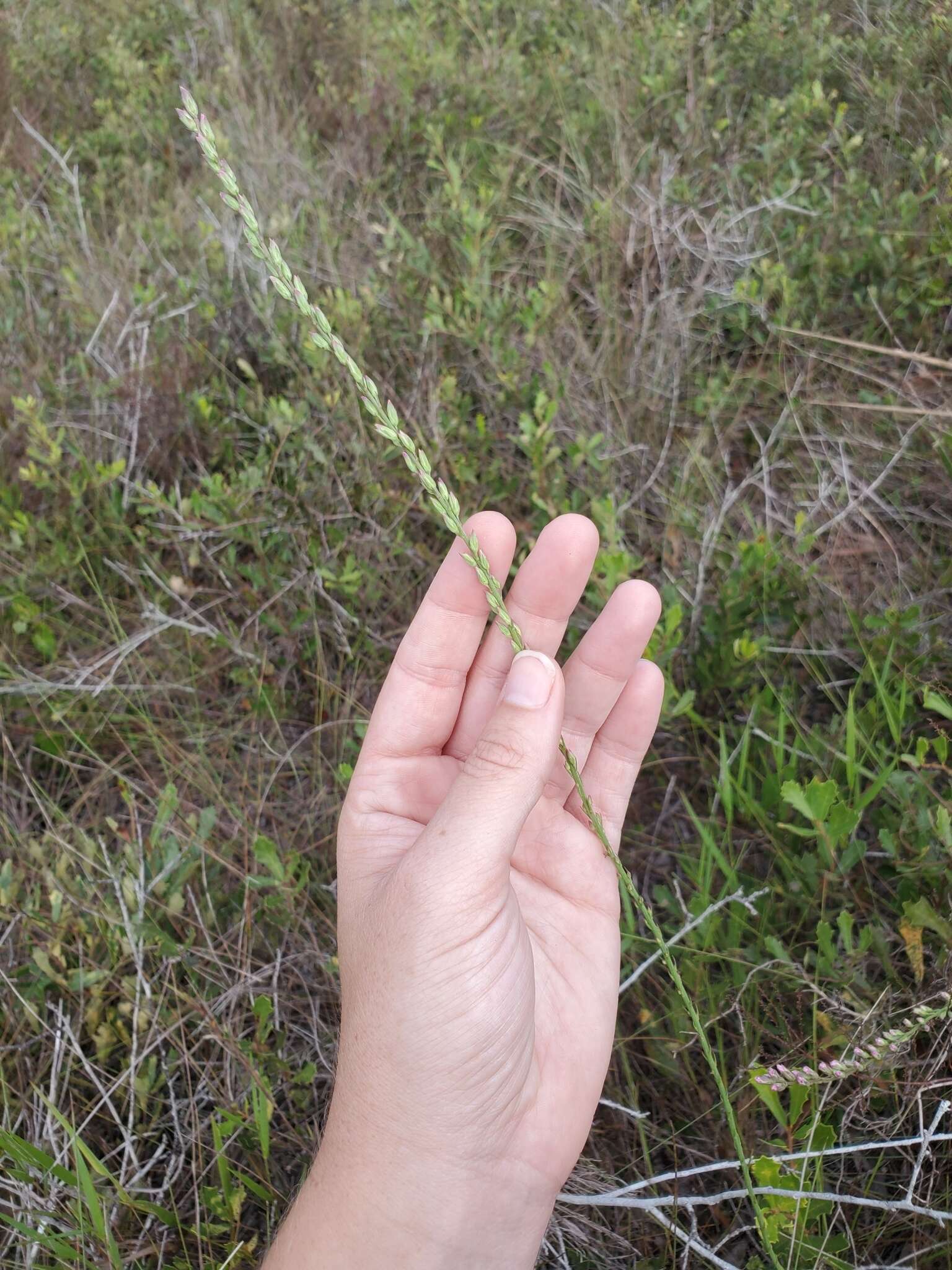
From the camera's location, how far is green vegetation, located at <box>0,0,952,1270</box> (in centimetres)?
160

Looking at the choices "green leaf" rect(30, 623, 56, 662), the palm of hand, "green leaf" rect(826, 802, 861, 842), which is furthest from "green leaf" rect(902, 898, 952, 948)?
"green leaf" rect(30, 623, 56, 662)

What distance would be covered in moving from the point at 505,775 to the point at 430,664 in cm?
47

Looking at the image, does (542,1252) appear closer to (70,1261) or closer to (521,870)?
(521,870)

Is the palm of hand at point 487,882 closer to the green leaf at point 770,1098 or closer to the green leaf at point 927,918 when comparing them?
the green leaf at point 770,1098

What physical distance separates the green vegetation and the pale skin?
0.21 metres

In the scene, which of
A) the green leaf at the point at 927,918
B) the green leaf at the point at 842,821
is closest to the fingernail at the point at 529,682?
the green leaf at the point at 842,821

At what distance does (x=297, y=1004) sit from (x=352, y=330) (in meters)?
2.19

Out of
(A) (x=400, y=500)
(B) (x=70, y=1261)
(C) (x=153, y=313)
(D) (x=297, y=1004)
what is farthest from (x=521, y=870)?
(C) (x=153, y=313)

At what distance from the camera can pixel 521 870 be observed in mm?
1759

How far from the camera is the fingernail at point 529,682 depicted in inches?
52.9

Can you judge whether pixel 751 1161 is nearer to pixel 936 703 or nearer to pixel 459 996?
pixel 459 996

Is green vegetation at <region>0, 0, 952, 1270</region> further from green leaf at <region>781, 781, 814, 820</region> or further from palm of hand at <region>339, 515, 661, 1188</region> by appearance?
palm of hand at <region>339, 515, 661, 1188</region>

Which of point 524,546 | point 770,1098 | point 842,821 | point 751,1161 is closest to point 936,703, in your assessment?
point 842,821

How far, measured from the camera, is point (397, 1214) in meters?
1.31
